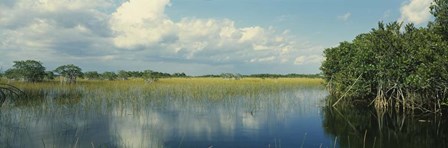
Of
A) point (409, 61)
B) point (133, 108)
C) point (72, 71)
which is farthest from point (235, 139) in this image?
point (72, 71)

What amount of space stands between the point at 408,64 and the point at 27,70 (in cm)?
3486

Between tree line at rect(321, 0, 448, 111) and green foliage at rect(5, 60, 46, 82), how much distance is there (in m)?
30.6

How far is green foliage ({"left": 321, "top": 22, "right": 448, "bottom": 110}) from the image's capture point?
13766 millimetres

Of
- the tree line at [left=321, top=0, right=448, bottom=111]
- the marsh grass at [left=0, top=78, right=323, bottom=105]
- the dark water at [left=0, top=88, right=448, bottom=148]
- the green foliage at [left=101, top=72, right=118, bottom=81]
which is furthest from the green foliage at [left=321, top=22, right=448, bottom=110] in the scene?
the green foliage at [left=101, top=72, right=118, bottom=81]

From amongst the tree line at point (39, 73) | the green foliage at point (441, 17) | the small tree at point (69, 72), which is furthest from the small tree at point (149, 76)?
the green foliage at point (441, 17)

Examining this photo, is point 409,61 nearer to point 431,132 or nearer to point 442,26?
point 442,26

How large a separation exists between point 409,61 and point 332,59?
13.0 metres

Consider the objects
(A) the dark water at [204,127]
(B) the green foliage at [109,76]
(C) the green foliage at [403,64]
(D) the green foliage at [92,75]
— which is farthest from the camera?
(D) the green foliage at [92,75]

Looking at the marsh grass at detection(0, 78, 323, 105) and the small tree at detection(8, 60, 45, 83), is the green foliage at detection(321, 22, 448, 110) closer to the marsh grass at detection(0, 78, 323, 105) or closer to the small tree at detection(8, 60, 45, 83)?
the marsh grass at detection(0, 78, 323, 105)

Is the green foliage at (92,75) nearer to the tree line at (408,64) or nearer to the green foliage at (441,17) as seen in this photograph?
the tree line at (408,64)

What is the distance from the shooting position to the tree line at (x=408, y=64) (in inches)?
546

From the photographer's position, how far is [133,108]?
17.5m

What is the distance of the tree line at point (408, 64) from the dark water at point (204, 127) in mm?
1840

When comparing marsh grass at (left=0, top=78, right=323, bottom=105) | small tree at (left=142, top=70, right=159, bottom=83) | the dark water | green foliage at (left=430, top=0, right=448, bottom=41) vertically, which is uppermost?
green foliage at (left=430, top=0, right=448, bottom=41)
